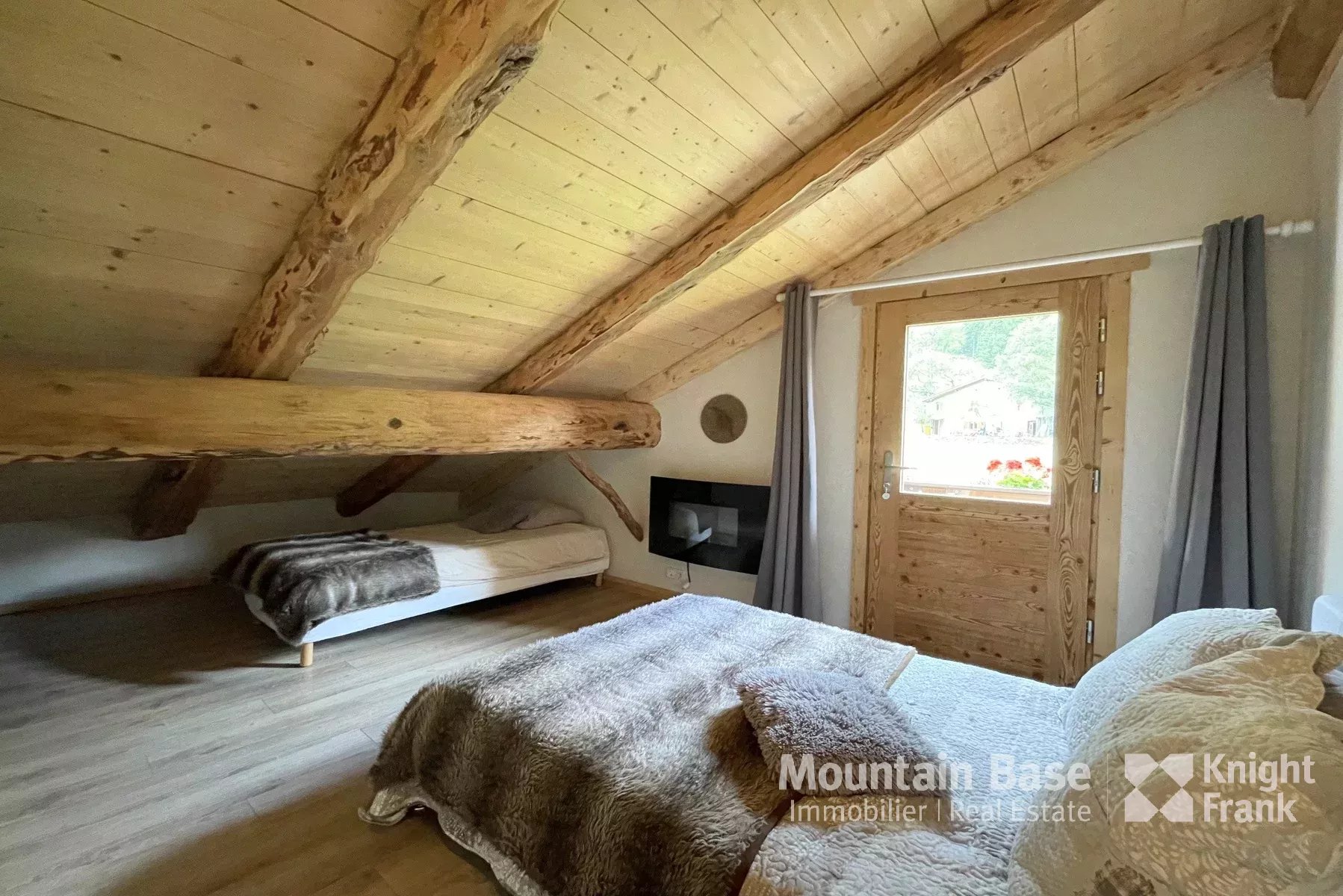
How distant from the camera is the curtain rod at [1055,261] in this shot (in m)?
2.14

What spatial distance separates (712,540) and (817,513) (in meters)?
0.74

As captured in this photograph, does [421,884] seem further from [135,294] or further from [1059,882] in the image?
[135,294]

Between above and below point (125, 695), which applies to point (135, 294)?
above

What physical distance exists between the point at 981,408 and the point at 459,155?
2.56 meters

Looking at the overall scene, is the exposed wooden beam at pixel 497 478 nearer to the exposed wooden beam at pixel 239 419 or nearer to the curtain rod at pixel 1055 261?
the exposed wooden beam at pixel 239 419

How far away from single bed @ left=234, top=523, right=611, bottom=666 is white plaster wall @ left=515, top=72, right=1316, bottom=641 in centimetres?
181

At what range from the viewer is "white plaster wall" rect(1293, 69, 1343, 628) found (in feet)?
5.69

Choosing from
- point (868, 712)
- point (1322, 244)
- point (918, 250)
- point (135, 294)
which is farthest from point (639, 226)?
point (1322, 244)

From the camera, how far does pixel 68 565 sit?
351cm

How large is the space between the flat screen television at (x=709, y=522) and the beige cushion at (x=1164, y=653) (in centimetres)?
210

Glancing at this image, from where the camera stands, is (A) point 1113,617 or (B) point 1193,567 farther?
(A) point 1113,617

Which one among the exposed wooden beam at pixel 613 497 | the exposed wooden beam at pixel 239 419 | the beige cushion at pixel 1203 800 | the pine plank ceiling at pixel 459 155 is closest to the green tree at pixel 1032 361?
the pine plank ceiling at pixel 459 155

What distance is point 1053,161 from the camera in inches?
102

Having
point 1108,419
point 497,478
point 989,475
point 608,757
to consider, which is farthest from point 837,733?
point 497,478
